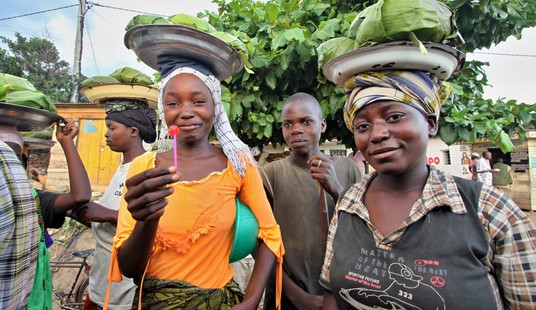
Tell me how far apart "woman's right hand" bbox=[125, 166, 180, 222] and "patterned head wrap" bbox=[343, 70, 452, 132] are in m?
0.86

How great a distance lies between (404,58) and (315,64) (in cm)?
160

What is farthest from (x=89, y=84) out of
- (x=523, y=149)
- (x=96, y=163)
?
(x=523, y=149)

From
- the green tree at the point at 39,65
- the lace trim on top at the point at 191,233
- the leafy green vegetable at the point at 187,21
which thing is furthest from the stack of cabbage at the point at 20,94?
the green tree at the point at 39,65

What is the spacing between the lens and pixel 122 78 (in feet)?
8.39

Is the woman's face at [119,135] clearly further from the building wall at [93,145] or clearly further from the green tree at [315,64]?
the building wall at [93,145]

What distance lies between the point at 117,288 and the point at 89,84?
1633mm

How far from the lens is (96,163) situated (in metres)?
11.6

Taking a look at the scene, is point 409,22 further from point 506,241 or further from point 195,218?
point 195,218

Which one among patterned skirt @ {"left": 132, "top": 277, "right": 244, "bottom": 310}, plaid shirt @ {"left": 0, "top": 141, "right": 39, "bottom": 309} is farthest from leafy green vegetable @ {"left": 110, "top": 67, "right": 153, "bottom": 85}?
patterned skirt @ {"left": 132, "top": 277, "right": 244, "bottom": 310}

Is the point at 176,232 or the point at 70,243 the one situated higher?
the point at 176,232

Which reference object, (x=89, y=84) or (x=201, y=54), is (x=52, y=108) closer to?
(x=89, y=84)

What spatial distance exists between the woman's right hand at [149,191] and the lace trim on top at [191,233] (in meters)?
0.36

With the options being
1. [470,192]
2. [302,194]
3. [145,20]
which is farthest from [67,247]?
[470,192]

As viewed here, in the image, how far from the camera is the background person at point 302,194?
1970mm
